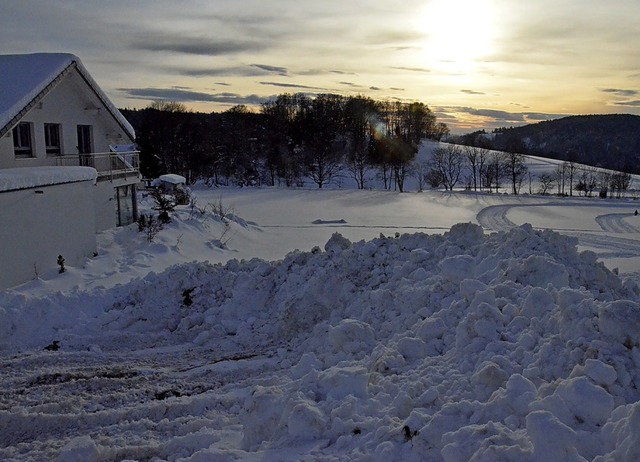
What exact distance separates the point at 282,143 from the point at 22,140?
5232cm

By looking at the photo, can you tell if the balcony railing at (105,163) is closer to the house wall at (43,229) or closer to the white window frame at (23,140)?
the white window frame at (23,140)

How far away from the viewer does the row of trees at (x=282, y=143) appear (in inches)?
2318

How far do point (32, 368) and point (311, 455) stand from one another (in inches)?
193

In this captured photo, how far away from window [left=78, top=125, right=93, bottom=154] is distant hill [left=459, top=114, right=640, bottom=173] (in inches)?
3771

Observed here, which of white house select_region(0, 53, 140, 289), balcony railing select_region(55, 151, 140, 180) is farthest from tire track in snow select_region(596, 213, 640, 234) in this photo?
white house select_region(0, 53, 140, 289)

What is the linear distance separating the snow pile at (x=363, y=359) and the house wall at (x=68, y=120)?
23.6ft

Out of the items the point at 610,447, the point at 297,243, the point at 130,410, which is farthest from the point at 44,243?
the point at 610,447

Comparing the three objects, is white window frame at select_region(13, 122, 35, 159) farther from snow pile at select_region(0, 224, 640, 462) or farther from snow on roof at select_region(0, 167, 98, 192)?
snow pile at select_region(0, 224, 640, 462)

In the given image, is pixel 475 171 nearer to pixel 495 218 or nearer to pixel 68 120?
pixel 495 218

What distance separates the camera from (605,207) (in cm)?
3978

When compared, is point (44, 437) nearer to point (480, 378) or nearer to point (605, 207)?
point (480, 378)

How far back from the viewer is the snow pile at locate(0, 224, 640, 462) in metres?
3.96

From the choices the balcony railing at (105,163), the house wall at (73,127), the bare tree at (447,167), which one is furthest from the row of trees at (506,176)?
the house wall at (73,127)

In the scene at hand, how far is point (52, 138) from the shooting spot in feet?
55.4
